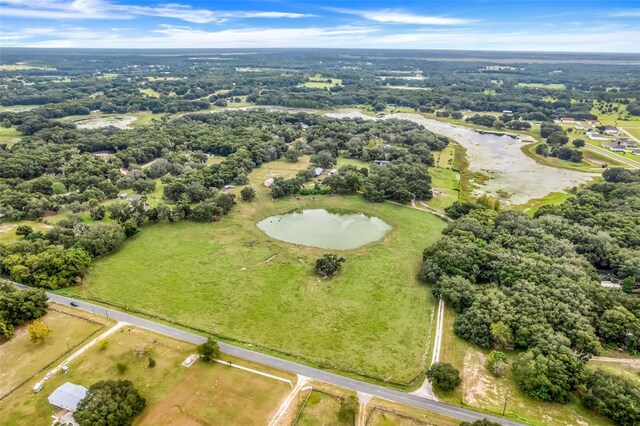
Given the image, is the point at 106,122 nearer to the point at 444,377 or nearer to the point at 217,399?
the point at 217,399

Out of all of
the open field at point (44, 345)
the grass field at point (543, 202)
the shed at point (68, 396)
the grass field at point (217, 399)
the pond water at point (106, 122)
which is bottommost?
the grass field at point (217, 399)

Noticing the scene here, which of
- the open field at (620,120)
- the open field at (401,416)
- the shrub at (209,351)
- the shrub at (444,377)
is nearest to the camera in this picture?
the open field at (401,416)

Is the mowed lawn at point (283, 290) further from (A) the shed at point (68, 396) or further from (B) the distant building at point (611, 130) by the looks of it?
(B) the distant building at point (611, 130)

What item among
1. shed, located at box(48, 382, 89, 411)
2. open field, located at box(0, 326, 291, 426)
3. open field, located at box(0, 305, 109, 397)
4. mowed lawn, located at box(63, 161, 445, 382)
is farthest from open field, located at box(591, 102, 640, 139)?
shed, located at box(48, 382, 89, 411)

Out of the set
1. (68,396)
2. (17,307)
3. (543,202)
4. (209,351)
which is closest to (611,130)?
(543,202)

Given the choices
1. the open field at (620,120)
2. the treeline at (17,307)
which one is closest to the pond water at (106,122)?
the treeline at (17,307)
